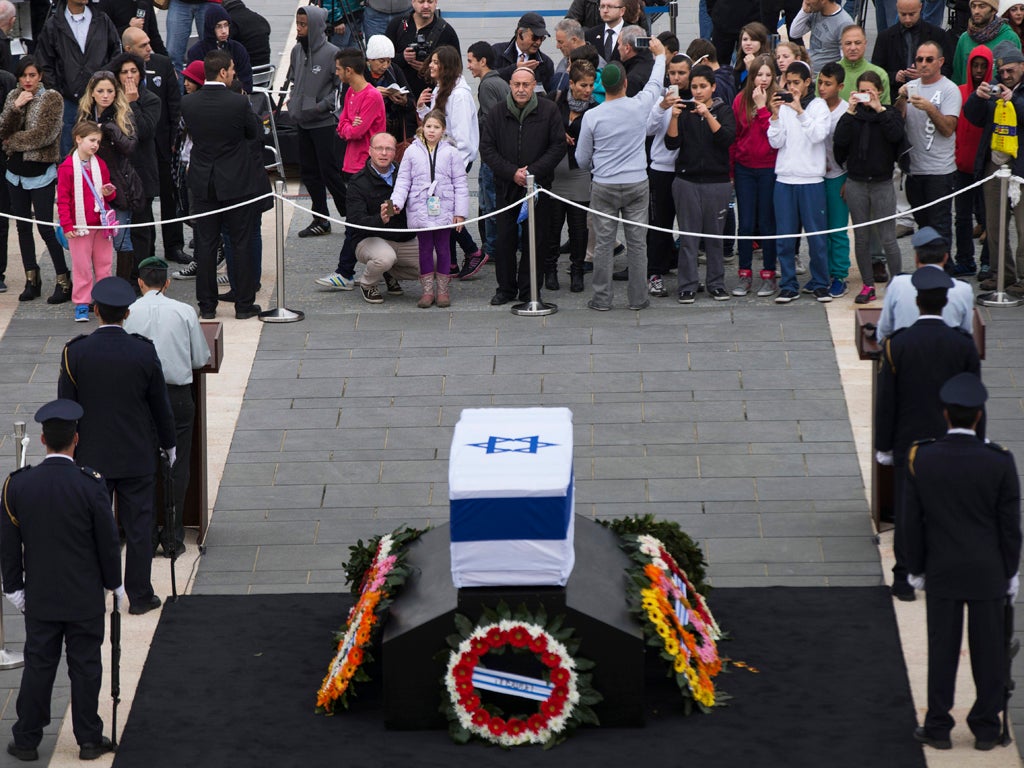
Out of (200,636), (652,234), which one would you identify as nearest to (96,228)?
(652,234)

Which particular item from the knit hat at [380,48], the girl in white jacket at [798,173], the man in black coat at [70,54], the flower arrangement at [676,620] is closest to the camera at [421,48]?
the knit hat at [380,48]

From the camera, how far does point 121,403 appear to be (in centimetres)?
968

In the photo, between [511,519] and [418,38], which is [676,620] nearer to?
[511,519]

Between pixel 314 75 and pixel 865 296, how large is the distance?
17.6 feet

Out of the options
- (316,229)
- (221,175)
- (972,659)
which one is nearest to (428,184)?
(221,175)

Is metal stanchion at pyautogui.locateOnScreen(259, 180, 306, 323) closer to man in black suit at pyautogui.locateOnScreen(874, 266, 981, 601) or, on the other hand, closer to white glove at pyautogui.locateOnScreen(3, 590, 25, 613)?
man in black suit at pyautogui.locateOnScreen(874, 266, 981, 601)

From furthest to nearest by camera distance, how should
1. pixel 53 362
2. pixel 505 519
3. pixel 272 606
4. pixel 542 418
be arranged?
pixel 53 362 < pixel 272 606 < pixel 542 418 < pixel 505 519

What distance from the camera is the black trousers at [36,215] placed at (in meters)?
14.9

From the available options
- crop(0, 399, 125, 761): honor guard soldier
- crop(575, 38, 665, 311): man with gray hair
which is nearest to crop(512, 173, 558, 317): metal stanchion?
crop(575, 38, 665, 311): man with gray hair

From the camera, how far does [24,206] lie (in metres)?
15.0

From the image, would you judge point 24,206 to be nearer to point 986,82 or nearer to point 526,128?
point 526,128

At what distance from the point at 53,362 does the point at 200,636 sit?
4.75 metres

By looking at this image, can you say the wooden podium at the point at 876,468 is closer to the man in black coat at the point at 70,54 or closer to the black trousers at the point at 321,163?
the black trousers at the point at 321,163

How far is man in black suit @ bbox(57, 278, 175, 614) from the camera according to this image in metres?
9.65
